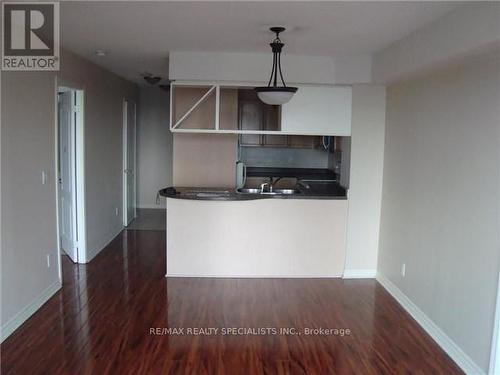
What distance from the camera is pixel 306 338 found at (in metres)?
3.44

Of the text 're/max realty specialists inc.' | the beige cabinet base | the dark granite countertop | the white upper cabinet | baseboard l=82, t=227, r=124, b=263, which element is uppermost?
the white upper cabinet

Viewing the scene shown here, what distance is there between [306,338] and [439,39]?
2.41 m

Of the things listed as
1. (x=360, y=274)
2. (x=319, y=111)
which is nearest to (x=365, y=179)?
(x=319, y=111)

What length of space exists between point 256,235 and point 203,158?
1.45 meters

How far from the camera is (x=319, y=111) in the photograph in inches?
188

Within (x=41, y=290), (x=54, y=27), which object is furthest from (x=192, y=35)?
(x=41, y=290)

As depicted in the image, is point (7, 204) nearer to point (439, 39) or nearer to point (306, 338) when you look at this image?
point (306, 338)

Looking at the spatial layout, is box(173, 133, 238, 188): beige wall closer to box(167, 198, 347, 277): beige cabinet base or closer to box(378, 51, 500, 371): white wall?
box(167, 198, 347, 277): beige cabinet base

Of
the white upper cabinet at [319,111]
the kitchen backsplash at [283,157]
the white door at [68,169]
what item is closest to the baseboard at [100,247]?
the white door at [68,169]

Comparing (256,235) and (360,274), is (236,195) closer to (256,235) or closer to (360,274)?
(256,235)

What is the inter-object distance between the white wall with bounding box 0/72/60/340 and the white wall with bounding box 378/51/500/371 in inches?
130

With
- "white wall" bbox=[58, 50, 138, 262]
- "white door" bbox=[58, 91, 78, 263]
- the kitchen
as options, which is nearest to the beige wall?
the kitchen

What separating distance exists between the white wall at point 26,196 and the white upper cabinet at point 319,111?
238cm

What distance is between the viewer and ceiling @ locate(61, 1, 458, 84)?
2.85 metres
